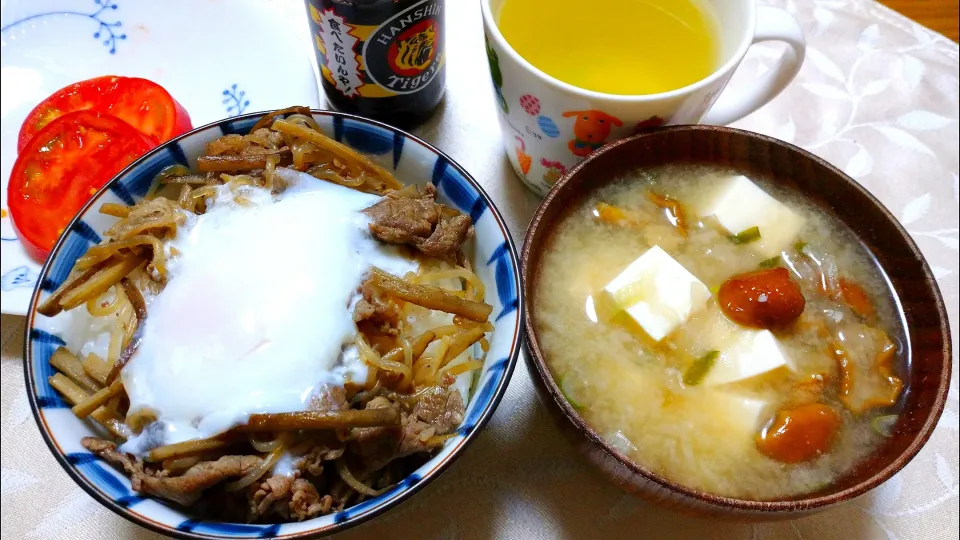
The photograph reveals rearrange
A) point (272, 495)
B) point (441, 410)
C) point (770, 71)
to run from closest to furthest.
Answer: point (272, 495), point (441, 410), point (770, 71)

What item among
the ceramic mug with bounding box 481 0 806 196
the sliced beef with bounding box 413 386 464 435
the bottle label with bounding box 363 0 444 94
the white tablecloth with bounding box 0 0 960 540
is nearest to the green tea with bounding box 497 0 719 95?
the ceramic mug with bounding box 481 0 806 196

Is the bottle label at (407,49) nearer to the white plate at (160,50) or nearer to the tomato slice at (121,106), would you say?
the white plate at (160,50)

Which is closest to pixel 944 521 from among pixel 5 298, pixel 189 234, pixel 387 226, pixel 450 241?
pixel 450 241

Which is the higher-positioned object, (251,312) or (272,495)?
(251,312)

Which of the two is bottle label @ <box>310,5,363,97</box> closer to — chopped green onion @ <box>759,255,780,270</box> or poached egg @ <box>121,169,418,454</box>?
poached egg @ <box>121,169,418,454</box>

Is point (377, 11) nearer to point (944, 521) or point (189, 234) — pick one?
point (189, 234)

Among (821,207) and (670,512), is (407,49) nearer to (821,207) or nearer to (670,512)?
(821,207)

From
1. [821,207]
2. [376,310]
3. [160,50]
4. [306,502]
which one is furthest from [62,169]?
[821,207]

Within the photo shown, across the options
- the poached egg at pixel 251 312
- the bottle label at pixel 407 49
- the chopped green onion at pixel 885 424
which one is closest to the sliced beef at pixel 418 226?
the poached egg at pixel 251 312
